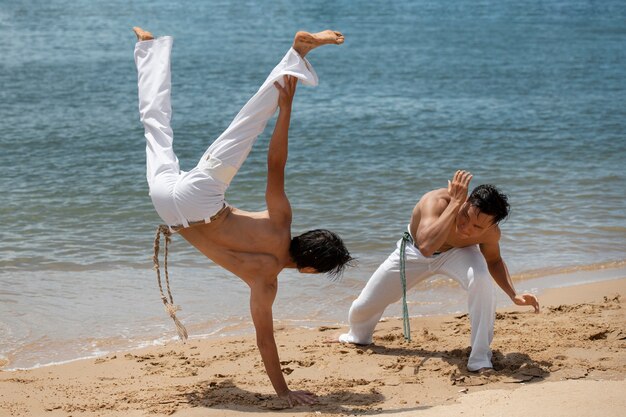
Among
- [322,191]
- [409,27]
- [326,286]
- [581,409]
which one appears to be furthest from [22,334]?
[409,27]

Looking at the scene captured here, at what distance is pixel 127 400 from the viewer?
215 inches

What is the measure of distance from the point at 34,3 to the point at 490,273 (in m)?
25.3

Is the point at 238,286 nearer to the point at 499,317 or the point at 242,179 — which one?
the point at 499,317

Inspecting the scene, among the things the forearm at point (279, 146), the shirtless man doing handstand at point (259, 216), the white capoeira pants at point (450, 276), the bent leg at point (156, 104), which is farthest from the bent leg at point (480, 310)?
the bent leg at point (156, 104)

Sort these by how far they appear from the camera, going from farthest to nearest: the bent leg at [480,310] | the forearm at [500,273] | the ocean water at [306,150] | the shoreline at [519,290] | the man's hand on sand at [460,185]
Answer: the ocean water at [306,150] < the shoreline at [519,290] < the forearm at [500,273] < the bent leg at [480,310] < the man's hand on sand at [460,185]

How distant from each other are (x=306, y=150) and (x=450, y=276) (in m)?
7.33

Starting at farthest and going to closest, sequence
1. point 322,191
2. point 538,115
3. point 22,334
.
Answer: point 538,115
point 322,191
point 22,334

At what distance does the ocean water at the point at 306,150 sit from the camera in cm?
785

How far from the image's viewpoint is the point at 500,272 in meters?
6.33

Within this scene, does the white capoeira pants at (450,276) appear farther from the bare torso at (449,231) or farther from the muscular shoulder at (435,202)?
the muscular shoulder at (435,202)

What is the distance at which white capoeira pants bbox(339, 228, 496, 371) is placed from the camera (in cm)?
588

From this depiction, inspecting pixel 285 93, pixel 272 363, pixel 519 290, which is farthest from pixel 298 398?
pixel 519 290

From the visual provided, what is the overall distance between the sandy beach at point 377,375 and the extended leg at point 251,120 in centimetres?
132

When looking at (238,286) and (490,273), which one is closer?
(490,273)
